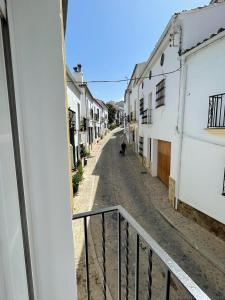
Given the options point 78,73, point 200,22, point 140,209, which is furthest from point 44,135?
point 78,73

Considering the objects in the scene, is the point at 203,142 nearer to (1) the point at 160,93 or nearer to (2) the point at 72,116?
(1) the point at 160,93

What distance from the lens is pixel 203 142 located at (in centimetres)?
496

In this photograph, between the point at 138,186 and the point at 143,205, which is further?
the point at 138,186

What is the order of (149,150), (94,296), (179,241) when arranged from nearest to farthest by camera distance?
(94,296) → (179,241) → (149,150)

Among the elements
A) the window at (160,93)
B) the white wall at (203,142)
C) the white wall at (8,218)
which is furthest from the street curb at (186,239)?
the white wall at (8,218)

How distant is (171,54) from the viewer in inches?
250

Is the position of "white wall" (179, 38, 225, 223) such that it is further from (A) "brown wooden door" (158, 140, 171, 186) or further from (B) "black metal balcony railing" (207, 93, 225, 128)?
(A) "brown wooden door" (158, 140, 171, 186)

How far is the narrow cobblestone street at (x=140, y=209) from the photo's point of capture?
359 cm

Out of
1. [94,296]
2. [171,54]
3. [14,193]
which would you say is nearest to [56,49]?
[14,193]

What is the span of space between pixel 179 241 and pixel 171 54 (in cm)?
587

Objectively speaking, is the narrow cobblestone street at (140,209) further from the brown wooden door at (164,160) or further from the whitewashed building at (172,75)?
the whitewashed building at (172,75)

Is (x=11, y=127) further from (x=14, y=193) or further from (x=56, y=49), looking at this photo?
(x=56, y=49)

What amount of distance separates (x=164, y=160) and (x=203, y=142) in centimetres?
336

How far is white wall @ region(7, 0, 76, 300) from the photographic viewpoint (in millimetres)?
650
